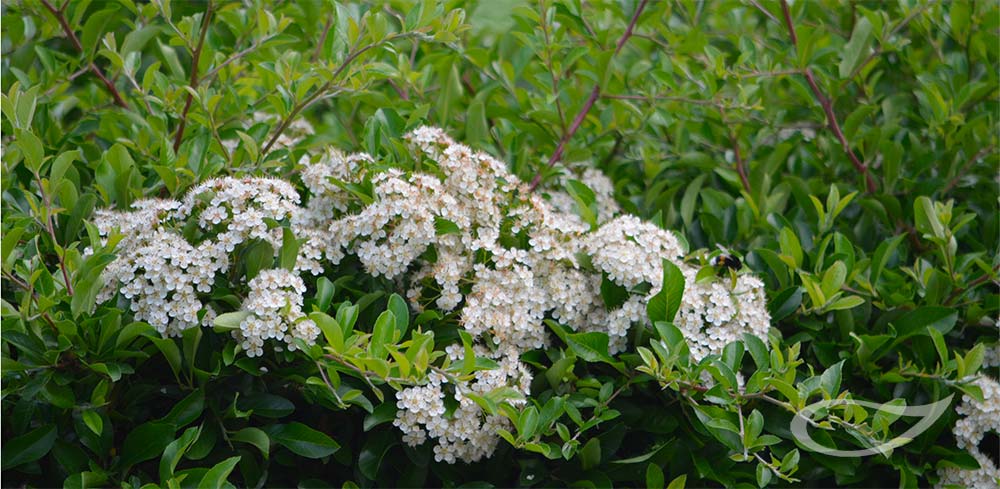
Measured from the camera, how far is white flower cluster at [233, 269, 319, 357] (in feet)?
5.77

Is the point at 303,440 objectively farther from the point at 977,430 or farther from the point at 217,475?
the point at 977,430

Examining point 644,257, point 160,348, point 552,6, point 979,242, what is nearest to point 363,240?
point 160,348

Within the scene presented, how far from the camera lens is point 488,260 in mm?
2057

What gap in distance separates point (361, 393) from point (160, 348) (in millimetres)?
374

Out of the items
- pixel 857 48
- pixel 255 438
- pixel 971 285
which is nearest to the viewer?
pixel 255 438

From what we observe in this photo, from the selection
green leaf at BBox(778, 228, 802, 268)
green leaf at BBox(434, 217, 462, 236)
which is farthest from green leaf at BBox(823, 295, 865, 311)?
green leaf at BBox(434, 217, 462, 236)

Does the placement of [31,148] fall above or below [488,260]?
above

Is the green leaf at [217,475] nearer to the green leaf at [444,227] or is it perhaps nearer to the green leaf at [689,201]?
the green leaf at [444,227]

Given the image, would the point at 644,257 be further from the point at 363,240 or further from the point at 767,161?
the point at 767,161

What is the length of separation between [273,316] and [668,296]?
773 mm

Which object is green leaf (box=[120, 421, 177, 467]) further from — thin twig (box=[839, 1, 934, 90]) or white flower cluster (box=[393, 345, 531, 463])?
thin twig (box=[839, 1, 934, 90])

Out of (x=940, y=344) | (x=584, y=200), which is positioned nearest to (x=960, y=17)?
(x=940, y=344)

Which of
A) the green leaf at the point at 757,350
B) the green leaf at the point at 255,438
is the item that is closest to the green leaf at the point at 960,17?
the green leaf at the point at 757,350

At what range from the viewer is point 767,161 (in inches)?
109
